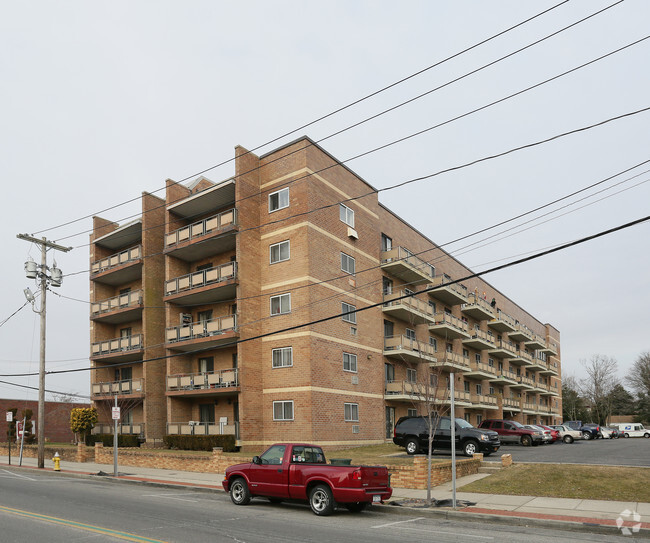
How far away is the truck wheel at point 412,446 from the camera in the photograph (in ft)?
91.0

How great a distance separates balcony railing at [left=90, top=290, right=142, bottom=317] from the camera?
127 ft

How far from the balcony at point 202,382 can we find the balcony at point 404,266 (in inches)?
490

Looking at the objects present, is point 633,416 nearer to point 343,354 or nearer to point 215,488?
point 343,354

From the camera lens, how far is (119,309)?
39.9 m

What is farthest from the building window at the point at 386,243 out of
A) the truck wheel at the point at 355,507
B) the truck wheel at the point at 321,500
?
the truck wheel at the point at 321,500

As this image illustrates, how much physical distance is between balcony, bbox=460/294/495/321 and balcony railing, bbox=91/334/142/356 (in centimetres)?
2829

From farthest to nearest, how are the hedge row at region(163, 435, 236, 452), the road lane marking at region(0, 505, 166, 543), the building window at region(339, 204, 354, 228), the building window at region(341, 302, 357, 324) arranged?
the building window at region(339, 204, 354, 228) < the building window at region(341, 302, 357, 324) < the hedge row at region(163, 435, 236, 452) < the road lane marking at region(0, 505, 166, 543)

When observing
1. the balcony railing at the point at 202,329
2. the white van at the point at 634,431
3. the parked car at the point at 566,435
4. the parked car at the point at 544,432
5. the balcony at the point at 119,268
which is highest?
the balcony at the point at 119,268

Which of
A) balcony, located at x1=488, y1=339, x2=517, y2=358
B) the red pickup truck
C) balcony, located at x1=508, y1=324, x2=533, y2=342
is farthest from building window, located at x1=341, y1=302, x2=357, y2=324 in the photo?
balcony, located at x1=508, y1=324, x2=533, y2=342

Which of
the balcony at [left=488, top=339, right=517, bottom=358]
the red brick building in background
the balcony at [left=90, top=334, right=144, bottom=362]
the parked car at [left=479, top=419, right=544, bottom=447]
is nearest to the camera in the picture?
the parked car at [left=479, top=419, right=544, bottom=447]

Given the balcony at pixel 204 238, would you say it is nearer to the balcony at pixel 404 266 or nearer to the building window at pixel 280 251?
the building window at pixel 280 251

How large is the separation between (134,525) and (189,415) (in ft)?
79.0

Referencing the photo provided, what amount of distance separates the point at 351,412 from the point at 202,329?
952cm

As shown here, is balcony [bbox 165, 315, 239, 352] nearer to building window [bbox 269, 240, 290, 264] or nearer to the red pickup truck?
building window [bbox 269, 240, 290, 264]
